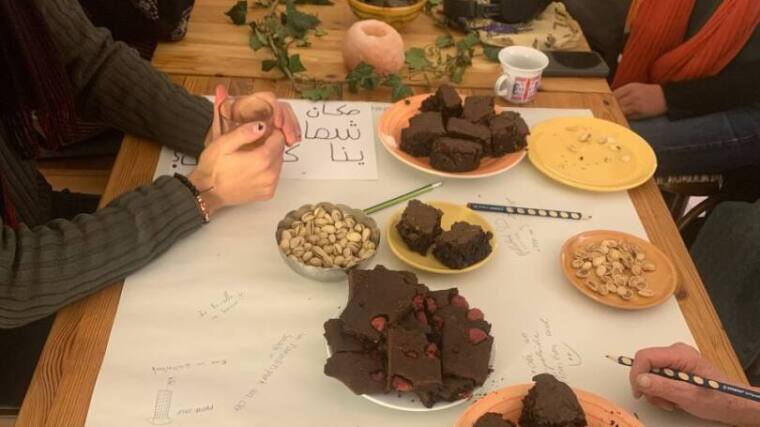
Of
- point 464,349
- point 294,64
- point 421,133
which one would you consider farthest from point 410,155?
point 464,349

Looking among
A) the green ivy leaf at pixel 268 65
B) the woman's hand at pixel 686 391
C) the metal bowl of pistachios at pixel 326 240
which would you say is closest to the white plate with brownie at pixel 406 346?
the metal bowl of pistachios at pixel 326 240

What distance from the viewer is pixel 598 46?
90.0 inches

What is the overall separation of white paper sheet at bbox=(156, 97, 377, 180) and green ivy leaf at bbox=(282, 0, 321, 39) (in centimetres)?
26

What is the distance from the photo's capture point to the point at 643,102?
189 centimetres

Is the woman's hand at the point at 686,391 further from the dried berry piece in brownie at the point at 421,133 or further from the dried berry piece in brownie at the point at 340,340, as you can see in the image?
the dried berry piece in brownie at the point at 421,133

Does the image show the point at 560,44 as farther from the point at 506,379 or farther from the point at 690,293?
the point at 506,379

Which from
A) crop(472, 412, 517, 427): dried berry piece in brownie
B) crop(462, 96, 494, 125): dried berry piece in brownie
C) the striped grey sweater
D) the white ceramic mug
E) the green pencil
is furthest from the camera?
the white ceramic mug

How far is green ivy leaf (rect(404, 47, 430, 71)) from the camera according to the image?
5.32 ft

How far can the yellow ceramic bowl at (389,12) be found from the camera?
170cm

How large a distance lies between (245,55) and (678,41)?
1249mm

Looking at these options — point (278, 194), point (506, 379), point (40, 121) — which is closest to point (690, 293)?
point (506, 379)

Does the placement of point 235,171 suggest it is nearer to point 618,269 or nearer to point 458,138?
point 458,138

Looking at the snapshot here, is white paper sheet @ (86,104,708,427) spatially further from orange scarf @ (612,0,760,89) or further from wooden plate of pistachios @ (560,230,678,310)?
orange scarf @ (612,0,760,89)

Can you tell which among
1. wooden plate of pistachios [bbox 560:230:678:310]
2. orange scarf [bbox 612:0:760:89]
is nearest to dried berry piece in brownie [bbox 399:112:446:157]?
wooden plate of pistachios [bbox 560:230:678:310]
